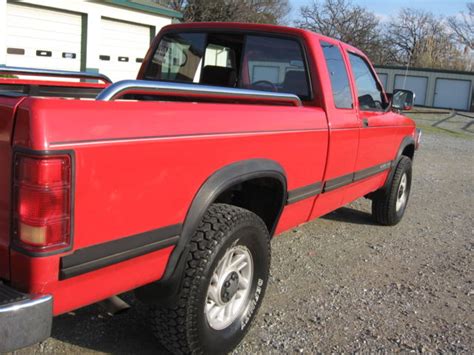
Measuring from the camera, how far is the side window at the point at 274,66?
4.07 meters

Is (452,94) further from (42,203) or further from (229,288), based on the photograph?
(42,203)

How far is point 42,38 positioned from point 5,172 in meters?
11.6

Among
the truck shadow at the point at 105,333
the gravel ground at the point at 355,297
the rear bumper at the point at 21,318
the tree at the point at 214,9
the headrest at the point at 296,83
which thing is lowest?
the truck shadow at the point at 105,333

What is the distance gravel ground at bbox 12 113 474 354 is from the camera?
10.8 ft

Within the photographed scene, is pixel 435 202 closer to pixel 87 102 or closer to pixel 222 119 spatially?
pixel 222 119

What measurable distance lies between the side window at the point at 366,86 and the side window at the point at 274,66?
2.69 feet

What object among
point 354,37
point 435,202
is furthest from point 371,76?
point 354,37

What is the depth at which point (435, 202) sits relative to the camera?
24.8ft

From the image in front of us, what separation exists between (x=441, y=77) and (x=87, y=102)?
132ft

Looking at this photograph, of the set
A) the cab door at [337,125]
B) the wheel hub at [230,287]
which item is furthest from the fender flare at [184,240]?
the cab door at [337,125]

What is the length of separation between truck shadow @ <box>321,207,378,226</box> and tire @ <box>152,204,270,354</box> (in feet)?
10.5

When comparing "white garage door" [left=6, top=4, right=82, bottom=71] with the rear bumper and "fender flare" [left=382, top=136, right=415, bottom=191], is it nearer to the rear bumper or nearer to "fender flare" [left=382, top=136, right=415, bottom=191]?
"fender flare" [left=382, top=136, right=415, bottom=191]

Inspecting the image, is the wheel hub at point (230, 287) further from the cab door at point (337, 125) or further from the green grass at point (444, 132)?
the green grass at point (444, 132)

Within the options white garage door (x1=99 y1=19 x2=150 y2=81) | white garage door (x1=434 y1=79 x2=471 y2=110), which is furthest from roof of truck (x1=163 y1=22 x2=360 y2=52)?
white garage door (x1=434 y1=79 x2=471 y2=110)
